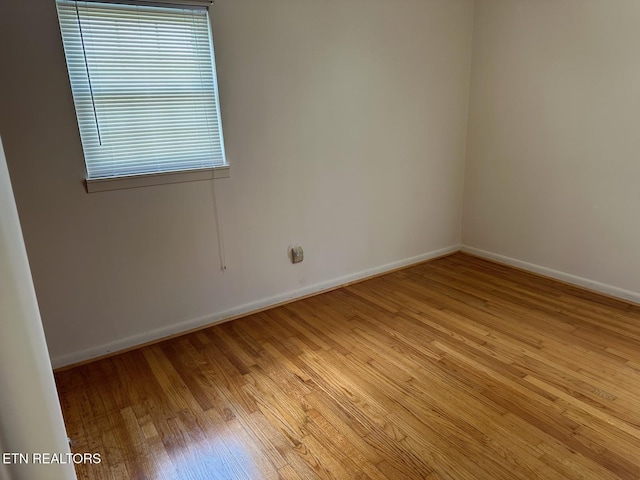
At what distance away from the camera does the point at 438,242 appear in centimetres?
415

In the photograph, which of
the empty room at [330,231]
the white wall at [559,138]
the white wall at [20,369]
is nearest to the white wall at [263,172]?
the empty room at [330,231]

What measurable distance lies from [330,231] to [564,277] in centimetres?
202

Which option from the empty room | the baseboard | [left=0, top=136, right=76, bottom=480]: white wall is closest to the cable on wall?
the empty room

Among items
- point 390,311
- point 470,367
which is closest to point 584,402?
point 470,367

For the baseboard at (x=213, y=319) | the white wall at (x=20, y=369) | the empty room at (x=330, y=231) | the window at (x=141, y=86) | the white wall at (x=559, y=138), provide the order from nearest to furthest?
1. the white wall at (x=20, y=369)
2. the empty room at (x=330, y=231)
3. the window at (x=141, y=86)
4. the baseboard at (x=213, y=319)
5. the white wall at (x=559, y=138)

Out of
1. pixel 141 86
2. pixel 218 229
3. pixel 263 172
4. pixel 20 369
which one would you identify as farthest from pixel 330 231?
pixel 20 369

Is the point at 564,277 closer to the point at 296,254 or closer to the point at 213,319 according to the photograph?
the point at 296,254

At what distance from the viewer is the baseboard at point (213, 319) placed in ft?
8.16

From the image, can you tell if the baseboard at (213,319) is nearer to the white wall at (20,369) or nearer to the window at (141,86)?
the window at (141,86)

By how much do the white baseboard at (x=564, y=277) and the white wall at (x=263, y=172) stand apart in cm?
60

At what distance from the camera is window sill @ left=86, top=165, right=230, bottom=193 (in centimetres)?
235

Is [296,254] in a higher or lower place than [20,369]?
lower

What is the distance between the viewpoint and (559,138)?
129 inches

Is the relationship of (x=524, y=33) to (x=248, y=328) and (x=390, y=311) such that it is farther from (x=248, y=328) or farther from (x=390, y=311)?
(x=248, y=328)
